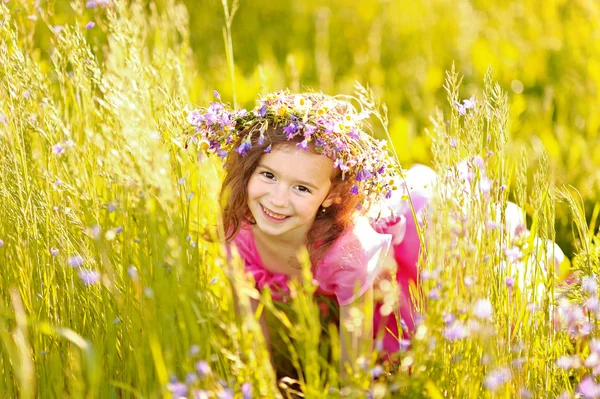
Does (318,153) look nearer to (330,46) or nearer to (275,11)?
(330,46)

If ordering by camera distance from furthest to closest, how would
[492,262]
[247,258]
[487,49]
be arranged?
[487,49]
[247,258]
[492,262]

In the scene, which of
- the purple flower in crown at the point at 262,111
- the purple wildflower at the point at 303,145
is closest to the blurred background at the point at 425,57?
the purple flower in crown at the point at 262,111

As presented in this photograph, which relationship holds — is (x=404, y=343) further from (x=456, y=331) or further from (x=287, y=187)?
(x=287, y=187)

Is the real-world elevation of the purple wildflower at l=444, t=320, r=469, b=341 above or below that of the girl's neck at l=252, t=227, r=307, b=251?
below

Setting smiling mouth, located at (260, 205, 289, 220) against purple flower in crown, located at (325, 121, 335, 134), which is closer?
purple flower in crown, located at (325, 121, 335, 134)

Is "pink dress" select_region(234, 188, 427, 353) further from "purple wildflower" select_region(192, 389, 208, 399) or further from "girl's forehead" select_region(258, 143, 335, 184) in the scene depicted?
"purple wildflower" select_region(192, 389, 208, 399)

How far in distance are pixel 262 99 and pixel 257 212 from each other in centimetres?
35

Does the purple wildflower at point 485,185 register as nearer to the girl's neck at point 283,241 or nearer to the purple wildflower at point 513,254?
the purple wildflower at point 513,254

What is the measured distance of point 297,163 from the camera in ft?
7.50

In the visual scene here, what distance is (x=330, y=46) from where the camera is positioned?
5293 millimetres

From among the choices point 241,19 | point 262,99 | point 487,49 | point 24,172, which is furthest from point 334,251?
point 241,19

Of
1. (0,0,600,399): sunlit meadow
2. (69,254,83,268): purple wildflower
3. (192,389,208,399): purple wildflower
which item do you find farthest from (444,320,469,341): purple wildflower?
(69,254,83,268): purple wildflower

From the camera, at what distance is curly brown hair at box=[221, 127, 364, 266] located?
2.36m

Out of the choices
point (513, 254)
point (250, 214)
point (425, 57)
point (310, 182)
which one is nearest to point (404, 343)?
point (513, 254)
